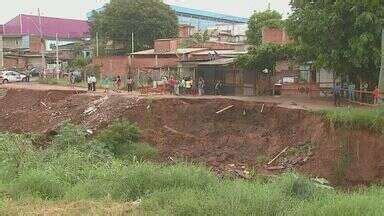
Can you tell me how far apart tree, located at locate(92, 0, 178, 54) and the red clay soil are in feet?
81.1

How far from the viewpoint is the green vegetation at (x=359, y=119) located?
2086 cm

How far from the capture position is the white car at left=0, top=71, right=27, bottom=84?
5260 cm

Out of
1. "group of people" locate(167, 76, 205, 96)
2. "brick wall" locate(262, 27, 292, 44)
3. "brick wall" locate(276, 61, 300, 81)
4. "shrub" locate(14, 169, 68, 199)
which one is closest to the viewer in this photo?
"shrub" locate(14, 169, 68, 199)

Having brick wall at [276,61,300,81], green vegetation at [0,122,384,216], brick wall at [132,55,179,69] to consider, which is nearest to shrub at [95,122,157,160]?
green vegetation at [0,122,384,216]

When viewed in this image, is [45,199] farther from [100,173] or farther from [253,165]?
[253,165]

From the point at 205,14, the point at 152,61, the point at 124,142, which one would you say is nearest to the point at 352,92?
the point at 124,142

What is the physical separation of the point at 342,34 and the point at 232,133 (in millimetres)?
7039

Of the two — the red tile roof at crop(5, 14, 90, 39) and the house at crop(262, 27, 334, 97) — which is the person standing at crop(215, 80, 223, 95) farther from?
the red tile roof at crop(5, 14, 90, 39)

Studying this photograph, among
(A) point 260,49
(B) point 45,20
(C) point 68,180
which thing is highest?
(B) point 45,20

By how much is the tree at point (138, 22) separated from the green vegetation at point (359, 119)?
3940cm

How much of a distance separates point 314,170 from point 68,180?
36.7 feet

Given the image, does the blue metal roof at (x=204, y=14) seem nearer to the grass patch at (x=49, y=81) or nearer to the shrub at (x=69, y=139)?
the grass patch at (x=49, y=81)

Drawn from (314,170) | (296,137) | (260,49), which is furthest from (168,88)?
(314,170)

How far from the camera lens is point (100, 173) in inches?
510
